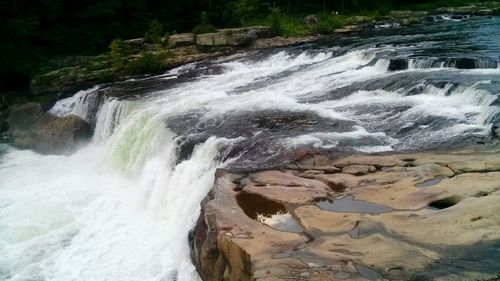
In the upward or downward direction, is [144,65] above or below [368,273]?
above

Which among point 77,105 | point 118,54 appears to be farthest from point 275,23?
point 77,105

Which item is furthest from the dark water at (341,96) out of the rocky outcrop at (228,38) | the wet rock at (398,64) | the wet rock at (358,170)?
the rocky outcrop at (228,38)

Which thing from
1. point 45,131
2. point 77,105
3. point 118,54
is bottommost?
point 45,131

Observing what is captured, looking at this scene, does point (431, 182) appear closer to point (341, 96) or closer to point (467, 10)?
point (341, 96)

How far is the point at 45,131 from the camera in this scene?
18.2 m

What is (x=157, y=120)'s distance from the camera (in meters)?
14.2

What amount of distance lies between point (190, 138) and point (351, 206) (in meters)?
5.69

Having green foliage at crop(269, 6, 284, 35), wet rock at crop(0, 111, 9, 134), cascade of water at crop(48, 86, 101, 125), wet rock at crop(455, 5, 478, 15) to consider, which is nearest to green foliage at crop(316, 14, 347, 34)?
green foliage at crop(269, 6, 284, 35)

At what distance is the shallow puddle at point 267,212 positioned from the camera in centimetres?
720

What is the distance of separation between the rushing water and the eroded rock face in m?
1.28

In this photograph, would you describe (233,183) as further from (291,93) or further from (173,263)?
(291,93)

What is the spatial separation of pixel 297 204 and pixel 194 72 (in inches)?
569

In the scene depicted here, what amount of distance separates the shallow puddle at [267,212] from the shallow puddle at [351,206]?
0.59 m

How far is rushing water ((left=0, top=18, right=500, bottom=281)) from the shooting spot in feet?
33.5
